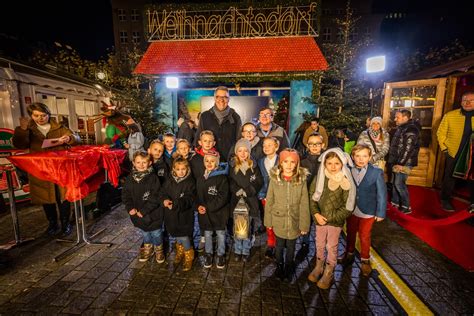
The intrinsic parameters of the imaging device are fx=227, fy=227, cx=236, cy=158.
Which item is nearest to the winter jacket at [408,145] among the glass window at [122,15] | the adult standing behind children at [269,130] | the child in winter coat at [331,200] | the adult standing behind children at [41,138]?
the adult standing behind children at [269,130]

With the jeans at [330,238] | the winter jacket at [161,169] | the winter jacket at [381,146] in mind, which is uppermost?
the winter jacket at [381,146]

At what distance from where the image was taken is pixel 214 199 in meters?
3.34

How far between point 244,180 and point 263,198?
586 millimetres

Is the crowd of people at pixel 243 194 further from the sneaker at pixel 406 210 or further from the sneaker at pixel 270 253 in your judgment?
the sneaker at pixel 406 210

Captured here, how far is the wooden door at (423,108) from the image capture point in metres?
6.89

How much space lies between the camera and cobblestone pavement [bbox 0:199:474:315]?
2600 mm

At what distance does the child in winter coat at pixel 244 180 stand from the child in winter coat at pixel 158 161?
1.19m

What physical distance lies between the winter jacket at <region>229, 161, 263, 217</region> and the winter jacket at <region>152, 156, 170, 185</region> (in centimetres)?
116

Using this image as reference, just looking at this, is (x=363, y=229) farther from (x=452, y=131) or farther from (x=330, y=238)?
(x=452, y=131)

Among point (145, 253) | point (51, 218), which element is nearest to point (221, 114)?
point (145, 253)

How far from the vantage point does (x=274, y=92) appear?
11484 millimetres

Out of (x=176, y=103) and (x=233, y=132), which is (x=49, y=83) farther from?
(x=233, y=132)

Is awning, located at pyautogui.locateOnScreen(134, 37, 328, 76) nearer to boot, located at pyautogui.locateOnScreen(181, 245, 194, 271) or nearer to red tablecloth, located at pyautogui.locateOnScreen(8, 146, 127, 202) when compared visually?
red tablecloth, located at pyautogui.locateOnScreen(8, 146, 127, 202)

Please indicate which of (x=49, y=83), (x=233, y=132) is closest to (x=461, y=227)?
(x=233, y=132)
